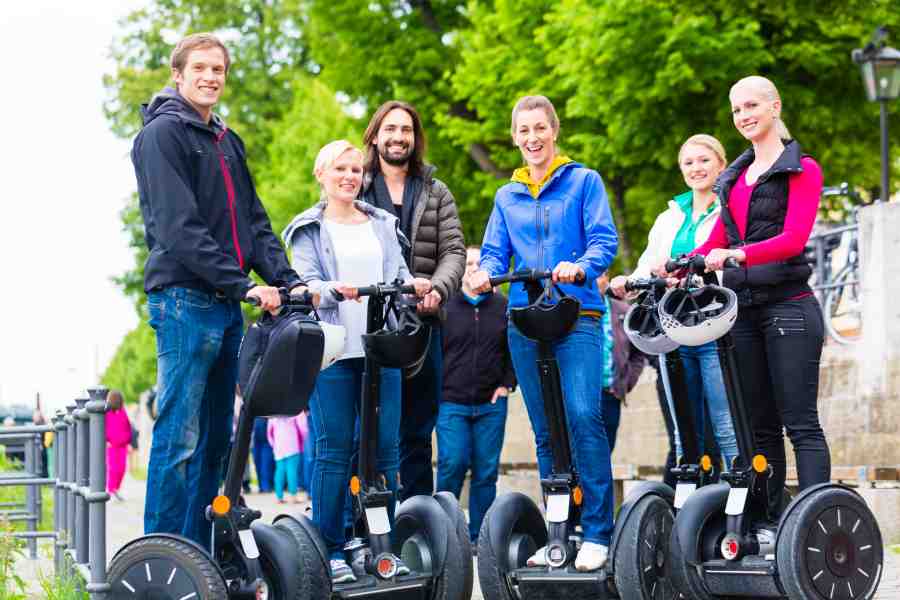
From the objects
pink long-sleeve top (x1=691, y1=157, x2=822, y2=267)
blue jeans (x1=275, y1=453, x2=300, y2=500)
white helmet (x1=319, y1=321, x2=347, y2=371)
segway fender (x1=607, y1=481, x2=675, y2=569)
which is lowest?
blue jeans (x1=275, y1=453, x2=300, y2=500)

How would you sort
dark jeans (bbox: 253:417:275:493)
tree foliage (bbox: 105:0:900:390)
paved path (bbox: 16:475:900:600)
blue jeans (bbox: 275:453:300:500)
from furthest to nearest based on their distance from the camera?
dark jeans (bbox: 253:417:275:493) → tree foliage (bbox: 105:0:900:390) → blue jeans (bbox: 275:453:300:500) → paved path (bbox: 16:475:900:600)

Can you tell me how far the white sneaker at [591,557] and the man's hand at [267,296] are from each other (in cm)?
164

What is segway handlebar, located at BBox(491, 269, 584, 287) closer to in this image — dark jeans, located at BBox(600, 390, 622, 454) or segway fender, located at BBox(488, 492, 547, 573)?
segway fender, located at BBox(488, 492, 547, 573)

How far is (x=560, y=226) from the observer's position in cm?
679

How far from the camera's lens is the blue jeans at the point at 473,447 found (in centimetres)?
1053

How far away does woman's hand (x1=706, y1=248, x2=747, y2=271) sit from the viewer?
6207 mm

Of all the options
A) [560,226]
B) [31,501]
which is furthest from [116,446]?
[560,226]

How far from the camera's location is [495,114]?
23.2 metres

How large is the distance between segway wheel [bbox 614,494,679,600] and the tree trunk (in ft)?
51.3

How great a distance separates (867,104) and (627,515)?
49.7 ft

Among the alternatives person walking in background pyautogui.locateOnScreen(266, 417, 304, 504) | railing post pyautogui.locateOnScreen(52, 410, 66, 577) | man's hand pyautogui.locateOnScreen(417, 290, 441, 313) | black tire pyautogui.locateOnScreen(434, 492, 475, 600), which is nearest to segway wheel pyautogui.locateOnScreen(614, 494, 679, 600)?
black tire pyautogui.locateOnScreen(434, 492, 475, 600)

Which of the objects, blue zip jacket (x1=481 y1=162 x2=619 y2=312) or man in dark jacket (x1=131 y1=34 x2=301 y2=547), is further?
blue zip jacket (x1=481 y1=162 x2=619 y2=312)

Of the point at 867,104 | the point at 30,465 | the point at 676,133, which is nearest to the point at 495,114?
the point at 676,133

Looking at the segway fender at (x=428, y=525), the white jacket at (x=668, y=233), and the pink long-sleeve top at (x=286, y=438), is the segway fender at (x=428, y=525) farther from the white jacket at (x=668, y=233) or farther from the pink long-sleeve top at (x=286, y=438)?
the pink long-sleeve top at (x=286, y=438)
